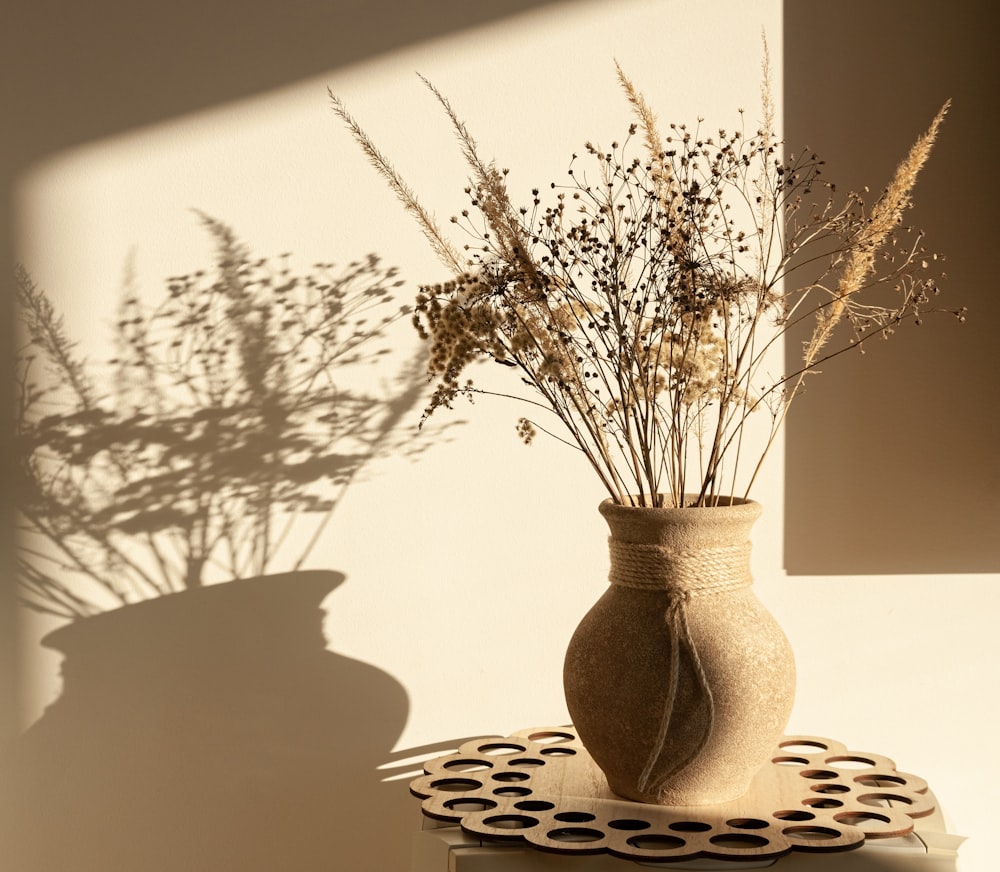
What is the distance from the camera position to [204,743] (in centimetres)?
194

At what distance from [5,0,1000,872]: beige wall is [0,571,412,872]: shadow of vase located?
1 centimetres

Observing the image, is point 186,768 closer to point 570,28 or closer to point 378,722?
point 378,722

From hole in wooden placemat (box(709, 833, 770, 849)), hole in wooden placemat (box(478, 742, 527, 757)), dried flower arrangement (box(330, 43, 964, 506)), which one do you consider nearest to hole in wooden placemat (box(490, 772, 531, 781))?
hole in wooden placemat (box(478, 742, 527, 757))

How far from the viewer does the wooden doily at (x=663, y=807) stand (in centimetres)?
140

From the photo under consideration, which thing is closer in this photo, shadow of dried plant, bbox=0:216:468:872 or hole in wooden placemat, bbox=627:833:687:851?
hole in wooden placemat, bbox=627:833:687:851

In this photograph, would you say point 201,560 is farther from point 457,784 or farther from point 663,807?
point 663,807

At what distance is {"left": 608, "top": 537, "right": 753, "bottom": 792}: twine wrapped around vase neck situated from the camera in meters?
1.45

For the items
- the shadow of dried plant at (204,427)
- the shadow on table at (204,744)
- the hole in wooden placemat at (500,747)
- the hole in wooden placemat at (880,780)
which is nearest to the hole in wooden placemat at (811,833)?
the hole in wooden placemat at (880,780)

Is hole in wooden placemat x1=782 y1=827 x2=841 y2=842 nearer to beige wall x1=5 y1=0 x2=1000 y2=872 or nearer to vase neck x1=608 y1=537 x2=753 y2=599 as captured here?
vase neck x1=608 y1=537 x2=753 y2=599

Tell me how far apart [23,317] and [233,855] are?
99 centimetres

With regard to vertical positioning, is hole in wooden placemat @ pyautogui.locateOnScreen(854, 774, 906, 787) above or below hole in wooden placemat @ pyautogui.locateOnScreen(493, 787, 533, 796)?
below

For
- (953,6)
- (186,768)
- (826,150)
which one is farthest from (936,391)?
(186,768)

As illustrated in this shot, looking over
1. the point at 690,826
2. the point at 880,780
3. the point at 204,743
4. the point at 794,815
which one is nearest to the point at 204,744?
the point at 204,743

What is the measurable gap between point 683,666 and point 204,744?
0.92 meters
